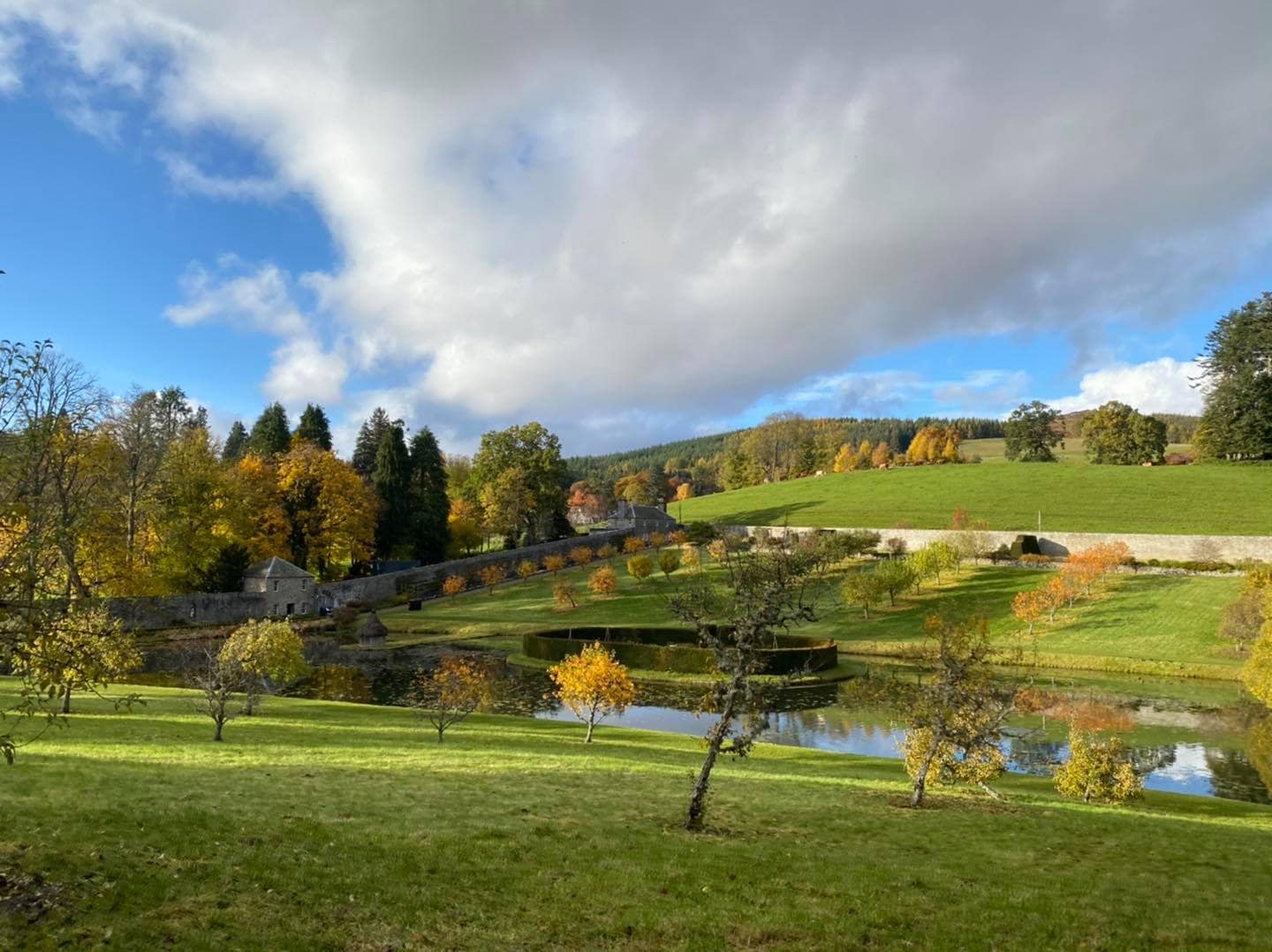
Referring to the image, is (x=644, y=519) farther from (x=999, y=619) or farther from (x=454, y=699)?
(x=454, y=699)

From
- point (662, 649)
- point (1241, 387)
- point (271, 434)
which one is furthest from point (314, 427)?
point (1241, 387)

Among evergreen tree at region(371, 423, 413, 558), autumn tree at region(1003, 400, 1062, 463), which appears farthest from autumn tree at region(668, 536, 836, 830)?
autumn tree at region(1003, 400, 1062, 463)

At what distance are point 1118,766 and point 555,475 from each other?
269 ft

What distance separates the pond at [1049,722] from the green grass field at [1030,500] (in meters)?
38.1

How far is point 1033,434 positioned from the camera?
13412 centimetres

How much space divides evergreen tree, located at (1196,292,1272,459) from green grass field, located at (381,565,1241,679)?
48.5m

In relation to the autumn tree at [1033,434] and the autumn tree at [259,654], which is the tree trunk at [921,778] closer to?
the autumn tree at [259,654]

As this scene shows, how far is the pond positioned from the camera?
1100 inches

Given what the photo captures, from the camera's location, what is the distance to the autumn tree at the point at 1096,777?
21141 millimetres

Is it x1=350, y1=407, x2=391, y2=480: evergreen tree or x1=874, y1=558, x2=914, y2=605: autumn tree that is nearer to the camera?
x1=874, y1=558, x2=914, y2=605: autumn tree

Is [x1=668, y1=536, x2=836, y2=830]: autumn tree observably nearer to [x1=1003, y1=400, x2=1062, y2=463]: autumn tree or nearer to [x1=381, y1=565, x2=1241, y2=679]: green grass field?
[x1=381, y1=565, x2=1241, y2=679]: green grass field

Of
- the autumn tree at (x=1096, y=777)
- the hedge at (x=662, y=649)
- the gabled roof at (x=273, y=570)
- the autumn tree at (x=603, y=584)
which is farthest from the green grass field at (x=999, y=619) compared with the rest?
the autumn tree at (x=1096, y=777)

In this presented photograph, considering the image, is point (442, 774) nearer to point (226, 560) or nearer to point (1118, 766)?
point (1118, 766)

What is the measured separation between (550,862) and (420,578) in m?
71.1
